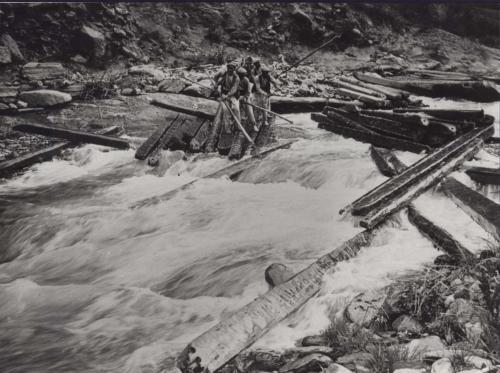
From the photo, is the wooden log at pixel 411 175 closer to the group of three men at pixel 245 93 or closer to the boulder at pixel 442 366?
the boulder at pixel 442 366

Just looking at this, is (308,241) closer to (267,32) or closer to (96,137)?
(96,137)

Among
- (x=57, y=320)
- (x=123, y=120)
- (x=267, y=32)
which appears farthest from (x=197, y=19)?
(x=57, y=320)

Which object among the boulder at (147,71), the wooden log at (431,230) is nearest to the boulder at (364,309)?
the wooden log at (431,230)

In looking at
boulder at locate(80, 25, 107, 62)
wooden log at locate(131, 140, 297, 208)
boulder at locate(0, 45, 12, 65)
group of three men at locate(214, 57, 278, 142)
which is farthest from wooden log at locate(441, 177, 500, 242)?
boulder at locate(0, 45, 12, 65)

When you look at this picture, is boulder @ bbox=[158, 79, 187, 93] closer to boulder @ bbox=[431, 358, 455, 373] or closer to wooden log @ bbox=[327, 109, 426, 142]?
wooden log @ bbox=[327, 109, 426, 142]

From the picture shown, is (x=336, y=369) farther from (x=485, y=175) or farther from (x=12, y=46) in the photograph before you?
(x=12, y=46)

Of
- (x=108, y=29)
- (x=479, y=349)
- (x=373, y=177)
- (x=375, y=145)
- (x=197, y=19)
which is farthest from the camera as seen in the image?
(x=197, y=19)
